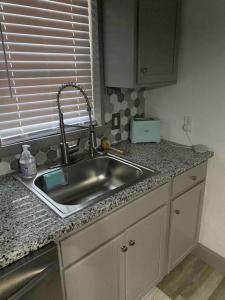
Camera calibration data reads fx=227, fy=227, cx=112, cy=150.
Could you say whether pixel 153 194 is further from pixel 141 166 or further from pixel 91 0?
pixel 91 0

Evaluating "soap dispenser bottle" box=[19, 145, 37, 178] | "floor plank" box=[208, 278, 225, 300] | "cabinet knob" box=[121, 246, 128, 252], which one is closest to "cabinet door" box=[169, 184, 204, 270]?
"floor plank" box=[208, 278, 225, 300]

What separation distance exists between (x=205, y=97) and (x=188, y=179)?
22.4 inches

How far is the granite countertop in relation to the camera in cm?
79

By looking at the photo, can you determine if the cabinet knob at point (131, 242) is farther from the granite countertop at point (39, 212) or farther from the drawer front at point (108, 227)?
the granite countertop at point (39, 212)

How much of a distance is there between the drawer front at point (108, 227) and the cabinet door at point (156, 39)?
0.72 m

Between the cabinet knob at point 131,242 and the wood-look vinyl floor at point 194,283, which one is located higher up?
the cabinet knob at point 131,242

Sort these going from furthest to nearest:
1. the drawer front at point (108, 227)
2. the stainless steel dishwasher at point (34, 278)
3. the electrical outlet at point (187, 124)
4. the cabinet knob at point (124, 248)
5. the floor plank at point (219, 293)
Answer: the electrical outlet at point (187, 124) < the floor plank at point (219, 293) < the cabinet knob at point (124, 248) < the drawer front at point (108, 227) < the stainless steel dishwasher at point (34, 278)

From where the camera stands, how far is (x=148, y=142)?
180cm

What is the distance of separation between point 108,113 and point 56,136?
449mm

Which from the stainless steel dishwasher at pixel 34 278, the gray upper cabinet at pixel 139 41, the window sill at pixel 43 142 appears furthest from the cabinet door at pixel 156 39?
the stainless steel dishwasher at pixel 34 278

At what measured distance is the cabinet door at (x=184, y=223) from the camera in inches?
58.4

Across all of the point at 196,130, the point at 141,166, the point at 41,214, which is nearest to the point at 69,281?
the point at 41,214

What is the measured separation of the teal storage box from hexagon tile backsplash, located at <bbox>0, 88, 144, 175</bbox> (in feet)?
0.27

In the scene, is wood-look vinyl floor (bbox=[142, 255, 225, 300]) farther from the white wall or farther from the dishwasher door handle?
the dishwasher door handle
